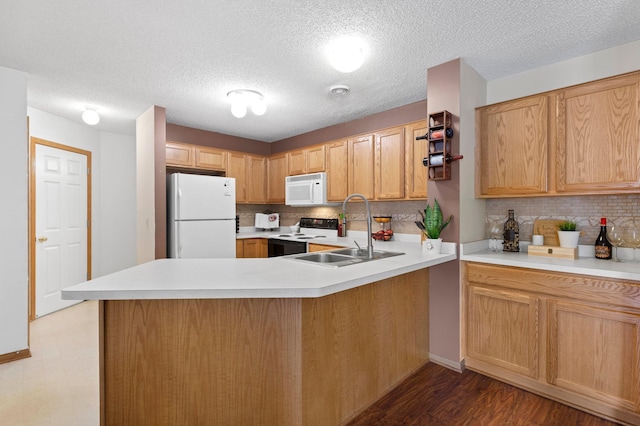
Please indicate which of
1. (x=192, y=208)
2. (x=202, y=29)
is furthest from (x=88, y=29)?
(x=192, y=208)

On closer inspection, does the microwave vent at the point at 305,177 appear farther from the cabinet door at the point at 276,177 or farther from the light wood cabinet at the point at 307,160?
Result: the cabinet door at the point at 276,177

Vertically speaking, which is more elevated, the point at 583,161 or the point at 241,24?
the point at 241,24

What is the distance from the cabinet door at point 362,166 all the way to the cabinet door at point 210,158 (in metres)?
1.82

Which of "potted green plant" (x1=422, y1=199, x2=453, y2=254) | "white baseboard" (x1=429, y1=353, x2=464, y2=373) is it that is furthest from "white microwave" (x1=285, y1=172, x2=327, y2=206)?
"white baseboard" (x1=429, y1=353, x2=464, y2=373)

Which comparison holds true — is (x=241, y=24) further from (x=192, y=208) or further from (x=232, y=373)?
(x=192, y=208)

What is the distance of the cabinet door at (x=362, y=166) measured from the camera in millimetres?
3619

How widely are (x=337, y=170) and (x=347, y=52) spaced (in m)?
1.86

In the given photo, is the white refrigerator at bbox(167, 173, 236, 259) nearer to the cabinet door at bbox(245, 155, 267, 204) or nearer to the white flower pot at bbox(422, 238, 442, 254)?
the cabinet door at bbox(245, 155, 267, 204)

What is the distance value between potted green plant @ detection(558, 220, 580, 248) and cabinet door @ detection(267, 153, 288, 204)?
333cm

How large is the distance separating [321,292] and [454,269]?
153 cm

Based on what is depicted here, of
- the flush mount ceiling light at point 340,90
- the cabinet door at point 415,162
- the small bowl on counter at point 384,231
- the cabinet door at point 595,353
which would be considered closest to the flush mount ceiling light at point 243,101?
the flush mount ceiling light at point 340,90

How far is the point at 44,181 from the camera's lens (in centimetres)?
377

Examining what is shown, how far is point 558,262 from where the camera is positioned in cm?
217

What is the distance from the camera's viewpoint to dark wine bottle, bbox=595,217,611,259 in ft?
7.45
